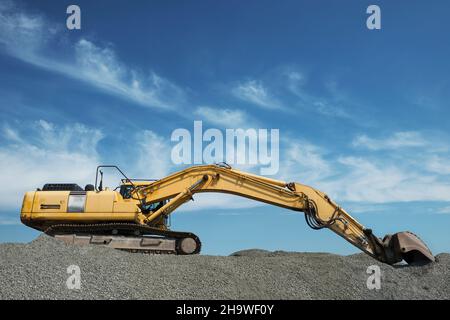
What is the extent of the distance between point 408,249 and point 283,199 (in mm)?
4172

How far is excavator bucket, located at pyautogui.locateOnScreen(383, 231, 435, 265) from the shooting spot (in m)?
14.2

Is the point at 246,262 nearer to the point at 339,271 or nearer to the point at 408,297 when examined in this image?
the point at 339,271

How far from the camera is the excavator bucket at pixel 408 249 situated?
14195mm

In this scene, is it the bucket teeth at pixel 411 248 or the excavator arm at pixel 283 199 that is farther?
the excavator arm at pixel 283 199

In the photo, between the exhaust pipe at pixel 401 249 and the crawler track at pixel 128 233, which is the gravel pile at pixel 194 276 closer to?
the exhaust pipe at pixel 401 249

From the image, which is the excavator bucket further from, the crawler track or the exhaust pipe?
the crawler track

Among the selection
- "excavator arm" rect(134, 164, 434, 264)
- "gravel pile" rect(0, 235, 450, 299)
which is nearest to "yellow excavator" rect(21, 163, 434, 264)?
"excavator arm" rect(134, 164, 434, 264)

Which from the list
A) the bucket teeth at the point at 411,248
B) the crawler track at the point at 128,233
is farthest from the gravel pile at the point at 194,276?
the crawler track at the point at 128,233

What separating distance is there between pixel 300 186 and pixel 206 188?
126 inches

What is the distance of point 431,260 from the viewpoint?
14.2m

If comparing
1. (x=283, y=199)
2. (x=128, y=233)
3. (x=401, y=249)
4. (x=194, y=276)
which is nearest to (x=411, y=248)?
(x=401, y=249)

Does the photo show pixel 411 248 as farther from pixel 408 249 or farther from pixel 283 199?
pixel 283 199

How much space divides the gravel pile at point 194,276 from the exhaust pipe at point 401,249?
504mm

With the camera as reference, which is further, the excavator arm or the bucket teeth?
the excavator arm
